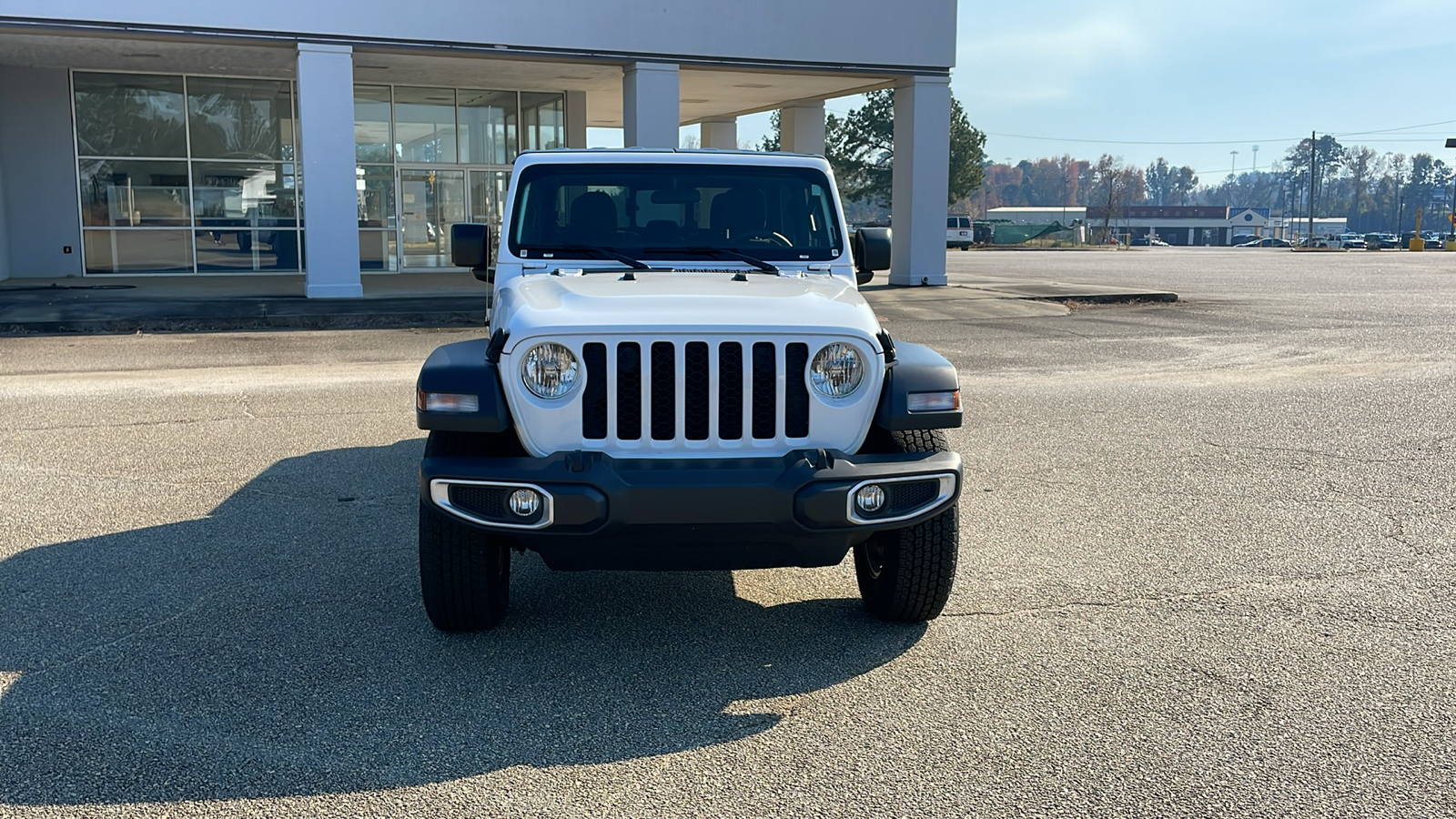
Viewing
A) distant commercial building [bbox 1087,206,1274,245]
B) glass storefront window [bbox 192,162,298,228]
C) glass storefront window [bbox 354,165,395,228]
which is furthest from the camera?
distant commercial building [bbox 1087,206,1274,245]

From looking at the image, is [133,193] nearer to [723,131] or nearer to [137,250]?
[137,250]

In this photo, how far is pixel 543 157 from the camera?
240 inches

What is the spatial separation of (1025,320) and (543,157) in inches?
517

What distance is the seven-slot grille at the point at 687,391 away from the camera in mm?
4191

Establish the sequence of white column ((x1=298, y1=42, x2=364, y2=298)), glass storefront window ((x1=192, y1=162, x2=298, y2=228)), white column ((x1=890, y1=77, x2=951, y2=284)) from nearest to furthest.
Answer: white column ((x1=298, y1=42, x2=364, y2=298)) → white column ((x1=890, y1=77, x2=951, y2=284)) → glass storefront window ((x1=192, y1=162, x2=298, y2=228))

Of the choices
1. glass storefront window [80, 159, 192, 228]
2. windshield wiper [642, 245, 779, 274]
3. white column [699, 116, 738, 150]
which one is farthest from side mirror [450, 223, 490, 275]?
white column [699, 116, 738, 150]

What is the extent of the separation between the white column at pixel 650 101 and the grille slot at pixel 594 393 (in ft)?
56.2

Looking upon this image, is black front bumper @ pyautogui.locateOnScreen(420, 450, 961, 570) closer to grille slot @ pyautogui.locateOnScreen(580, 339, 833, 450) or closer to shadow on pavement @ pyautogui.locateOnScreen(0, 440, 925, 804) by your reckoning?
grille slot @ pyautogui.locateOnScreen(580, 339, 833, 450)

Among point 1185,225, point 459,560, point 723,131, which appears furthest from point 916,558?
point 1185,225

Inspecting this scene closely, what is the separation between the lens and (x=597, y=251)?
228 inches

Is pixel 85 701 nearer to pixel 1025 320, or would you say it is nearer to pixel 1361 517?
pixel 1361 517

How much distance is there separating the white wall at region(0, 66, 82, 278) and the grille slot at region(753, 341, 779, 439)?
931 inches

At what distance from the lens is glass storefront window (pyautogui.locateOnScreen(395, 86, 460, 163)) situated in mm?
26000

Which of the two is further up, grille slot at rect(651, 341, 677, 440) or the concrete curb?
grille slot at rect(651, 341, 677, 440)
